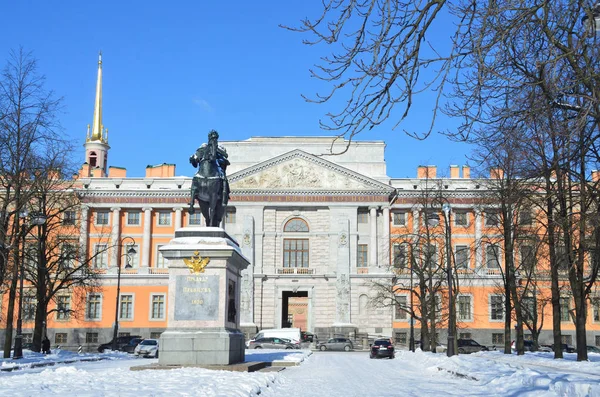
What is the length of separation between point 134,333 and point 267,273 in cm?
1407

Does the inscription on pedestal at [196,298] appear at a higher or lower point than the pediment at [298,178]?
lower

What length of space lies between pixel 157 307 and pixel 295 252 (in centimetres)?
1451

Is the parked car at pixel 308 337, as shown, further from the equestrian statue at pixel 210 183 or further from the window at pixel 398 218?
the equestrian statue at pixel 210 183

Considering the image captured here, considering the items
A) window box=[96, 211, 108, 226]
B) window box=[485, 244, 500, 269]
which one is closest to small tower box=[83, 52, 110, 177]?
window box=[96, 211, 108, 226]

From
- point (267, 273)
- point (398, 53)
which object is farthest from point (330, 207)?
point (398, 53)

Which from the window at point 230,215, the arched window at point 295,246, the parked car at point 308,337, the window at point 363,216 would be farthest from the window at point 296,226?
the parked car at point 308,337

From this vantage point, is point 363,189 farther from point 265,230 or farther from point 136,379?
point 136,379

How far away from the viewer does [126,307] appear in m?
71.0

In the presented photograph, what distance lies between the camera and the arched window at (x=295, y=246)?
7106 cm

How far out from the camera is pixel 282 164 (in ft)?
232

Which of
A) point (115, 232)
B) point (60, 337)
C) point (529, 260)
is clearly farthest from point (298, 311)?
point (529, 260)

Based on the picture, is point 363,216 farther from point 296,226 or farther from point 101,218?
point 101,218

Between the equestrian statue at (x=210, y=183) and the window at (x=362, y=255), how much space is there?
1869 inches

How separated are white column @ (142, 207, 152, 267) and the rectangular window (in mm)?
13540
